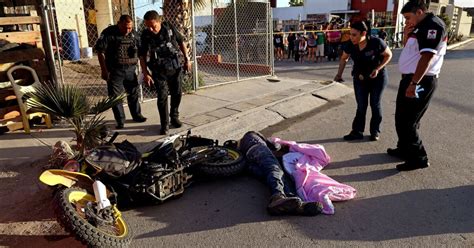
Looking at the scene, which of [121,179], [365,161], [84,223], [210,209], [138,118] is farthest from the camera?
[138,118]

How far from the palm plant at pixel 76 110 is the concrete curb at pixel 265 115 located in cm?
110

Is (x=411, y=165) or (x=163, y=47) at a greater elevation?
(x=163, y=47)

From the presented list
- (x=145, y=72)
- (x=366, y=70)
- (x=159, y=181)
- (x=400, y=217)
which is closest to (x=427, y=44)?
(x=366, y=70)

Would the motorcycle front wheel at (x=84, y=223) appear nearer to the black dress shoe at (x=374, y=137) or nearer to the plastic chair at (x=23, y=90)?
the plastic chair at (x=23, y=90)

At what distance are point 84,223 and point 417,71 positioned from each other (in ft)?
11.5

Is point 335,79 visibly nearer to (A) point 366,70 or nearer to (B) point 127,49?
(A) point 366,70

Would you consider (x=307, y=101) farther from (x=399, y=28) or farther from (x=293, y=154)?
(x=399, y=28)

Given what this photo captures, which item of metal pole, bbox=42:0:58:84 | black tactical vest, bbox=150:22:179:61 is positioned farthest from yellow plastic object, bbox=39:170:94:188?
Answer: metal pole, bbox=42:0:58:84

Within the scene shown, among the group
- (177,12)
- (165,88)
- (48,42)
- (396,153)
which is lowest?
(396,153)

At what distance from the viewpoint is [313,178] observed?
391 cm

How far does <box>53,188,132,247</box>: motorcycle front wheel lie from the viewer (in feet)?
8.66

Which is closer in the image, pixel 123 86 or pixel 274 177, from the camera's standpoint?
pixel 274 177

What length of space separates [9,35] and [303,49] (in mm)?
14035

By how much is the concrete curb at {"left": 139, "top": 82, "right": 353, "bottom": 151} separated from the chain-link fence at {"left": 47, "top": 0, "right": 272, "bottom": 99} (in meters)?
1.70
